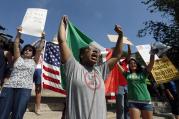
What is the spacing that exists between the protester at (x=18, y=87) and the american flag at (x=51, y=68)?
3.87 m

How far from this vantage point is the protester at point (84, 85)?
11.5 ft

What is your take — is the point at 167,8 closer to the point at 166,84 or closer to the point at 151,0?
the point at 151,0

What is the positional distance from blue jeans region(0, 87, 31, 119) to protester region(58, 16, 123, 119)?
1.92 metres

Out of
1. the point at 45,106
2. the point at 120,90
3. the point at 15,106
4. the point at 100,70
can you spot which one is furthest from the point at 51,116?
the point at 100,70

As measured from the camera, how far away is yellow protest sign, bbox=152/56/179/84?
865 centimetres

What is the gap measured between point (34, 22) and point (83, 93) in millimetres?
3076

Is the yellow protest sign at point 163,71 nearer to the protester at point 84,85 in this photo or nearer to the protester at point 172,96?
the protester at point 172,96

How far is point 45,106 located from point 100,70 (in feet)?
21.7

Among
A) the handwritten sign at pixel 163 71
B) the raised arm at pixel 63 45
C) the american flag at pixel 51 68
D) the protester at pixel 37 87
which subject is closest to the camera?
the raised arm at pixel 63 45

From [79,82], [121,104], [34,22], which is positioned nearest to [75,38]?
[34,22]

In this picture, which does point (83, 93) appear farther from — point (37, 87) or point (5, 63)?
point (37, 87)

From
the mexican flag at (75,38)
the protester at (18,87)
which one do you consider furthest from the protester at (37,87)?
the protester at (18,87)

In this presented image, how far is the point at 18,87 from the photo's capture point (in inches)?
219

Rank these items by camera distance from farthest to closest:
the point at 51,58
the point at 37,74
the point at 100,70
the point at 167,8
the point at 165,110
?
1. the point at 167,8
2. the point at 165,110
3. the point at 51,58
4. the point at 37,74
5. the point at 100,70
